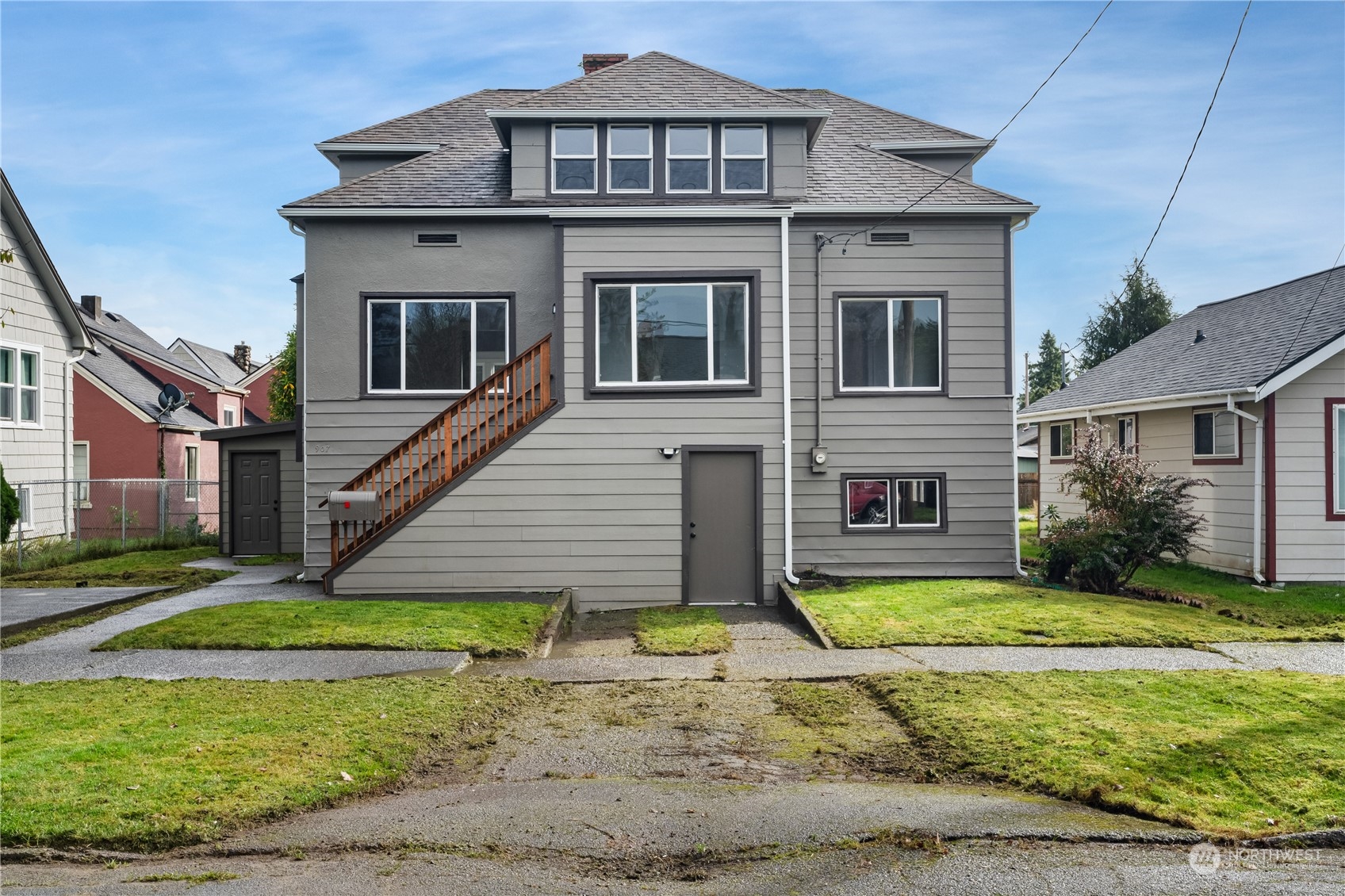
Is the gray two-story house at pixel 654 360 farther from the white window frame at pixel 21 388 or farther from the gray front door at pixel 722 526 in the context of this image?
the white window frame at pixel 21 388

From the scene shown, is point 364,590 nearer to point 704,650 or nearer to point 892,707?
point 704,650

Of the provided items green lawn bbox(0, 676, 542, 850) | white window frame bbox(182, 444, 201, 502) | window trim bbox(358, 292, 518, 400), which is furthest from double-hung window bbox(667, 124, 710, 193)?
white window frame bbox(182, 444, 201, 502)

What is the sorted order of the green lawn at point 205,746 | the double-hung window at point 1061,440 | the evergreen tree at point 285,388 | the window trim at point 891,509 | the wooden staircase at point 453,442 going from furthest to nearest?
the evergreen tree at point 285,388, the double-hung window at point 1061,440, the window trim at point 891,509, the wooden staircase at point 453,442, the green lawn at point 205,746

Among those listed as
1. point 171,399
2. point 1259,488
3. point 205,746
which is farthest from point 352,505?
point 171,399

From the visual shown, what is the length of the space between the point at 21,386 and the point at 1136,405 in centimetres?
2290

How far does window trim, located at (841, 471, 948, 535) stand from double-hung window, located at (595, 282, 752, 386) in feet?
8.08

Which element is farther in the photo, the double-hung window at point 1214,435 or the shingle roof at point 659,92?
the double-hung window at point 1214,435

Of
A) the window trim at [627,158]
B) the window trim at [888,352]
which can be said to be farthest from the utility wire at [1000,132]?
the window trim at [627,158]

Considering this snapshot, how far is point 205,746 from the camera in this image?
6289 mm

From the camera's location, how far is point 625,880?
14.8 ft

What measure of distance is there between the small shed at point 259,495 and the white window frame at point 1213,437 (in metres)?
17.3

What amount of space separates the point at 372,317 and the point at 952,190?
9.40 meters

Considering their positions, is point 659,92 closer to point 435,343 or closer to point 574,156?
point 574,156

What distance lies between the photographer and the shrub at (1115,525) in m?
13.9
